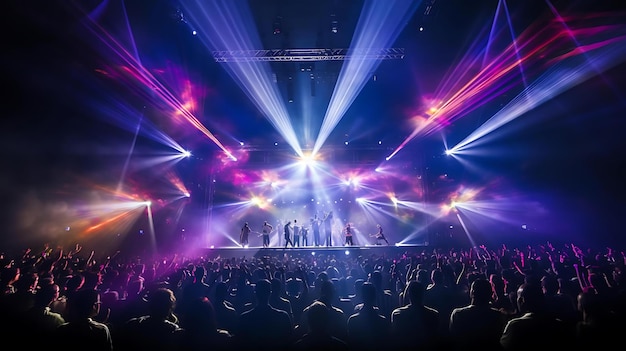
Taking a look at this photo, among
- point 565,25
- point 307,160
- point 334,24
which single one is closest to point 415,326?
point 334,24

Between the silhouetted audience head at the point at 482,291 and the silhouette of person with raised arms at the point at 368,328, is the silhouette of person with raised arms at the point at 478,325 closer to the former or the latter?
the silhouetted audience head at the point at 482,291

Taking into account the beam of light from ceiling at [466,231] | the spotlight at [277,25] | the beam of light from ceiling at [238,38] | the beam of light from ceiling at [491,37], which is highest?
the beam of light from ceiling at [238,38]

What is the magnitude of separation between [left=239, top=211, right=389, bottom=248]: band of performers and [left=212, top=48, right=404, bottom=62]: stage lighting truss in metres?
9.03

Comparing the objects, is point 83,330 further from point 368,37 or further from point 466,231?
point 466,231

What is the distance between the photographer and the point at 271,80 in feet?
41.9

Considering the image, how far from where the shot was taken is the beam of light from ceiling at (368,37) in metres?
8.49

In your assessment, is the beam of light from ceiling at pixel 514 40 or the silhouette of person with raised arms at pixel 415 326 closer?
the silhouette of person with raised arms at pixel 415 326

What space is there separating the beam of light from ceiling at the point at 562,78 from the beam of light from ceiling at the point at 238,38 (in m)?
10.3

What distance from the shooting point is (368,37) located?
9.98 metres

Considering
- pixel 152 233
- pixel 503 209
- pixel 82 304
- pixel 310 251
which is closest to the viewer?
pixel 82 304

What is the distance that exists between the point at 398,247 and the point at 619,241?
8.80 meters

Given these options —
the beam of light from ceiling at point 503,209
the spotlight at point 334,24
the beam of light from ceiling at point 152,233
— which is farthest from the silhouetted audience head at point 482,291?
the beam of light from ceiling at point 152,233

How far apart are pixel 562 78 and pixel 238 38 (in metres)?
11.6

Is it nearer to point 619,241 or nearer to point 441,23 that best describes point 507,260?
point 441,23
